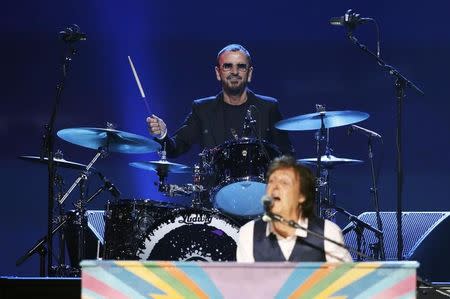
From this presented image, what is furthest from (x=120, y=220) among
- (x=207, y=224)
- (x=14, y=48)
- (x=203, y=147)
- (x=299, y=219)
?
(x=14, y=48)

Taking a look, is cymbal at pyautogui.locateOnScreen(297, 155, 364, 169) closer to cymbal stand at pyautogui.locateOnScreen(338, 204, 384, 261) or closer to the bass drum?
cymbal stand at pyautogui.locateOnScreen(338, 204, 384, 261)

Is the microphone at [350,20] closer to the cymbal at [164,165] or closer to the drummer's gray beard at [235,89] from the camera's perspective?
the drummer's gray beard at [235,89]

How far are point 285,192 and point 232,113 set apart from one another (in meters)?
3.55

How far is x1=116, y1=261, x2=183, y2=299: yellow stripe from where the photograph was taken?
2555mm

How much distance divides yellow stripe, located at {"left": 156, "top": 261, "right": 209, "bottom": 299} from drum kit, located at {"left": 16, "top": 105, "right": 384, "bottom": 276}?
3.14 m

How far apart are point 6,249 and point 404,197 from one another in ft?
13.6

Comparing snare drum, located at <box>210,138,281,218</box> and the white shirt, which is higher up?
snare drum, located at <box>210,138,281,218</box>

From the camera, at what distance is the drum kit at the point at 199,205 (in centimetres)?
573

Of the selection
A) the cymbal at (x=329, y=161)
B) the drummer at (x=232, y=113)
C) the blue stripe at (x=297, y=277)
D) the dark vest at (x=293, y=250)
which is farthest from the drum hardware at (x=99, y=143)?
the blue stripe at (x=297, y=277)

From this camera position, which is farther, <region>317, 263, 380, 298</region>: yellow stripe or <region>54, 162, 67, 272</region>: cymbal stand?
<region>54, 162, 67, 272</region>: cymbal stand

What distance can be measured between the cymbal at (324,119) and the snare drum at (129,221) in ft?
4.39

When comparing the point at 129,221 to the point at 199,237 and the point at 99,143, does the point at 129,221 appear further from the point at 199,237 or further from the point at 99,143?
A: the point at 99,143

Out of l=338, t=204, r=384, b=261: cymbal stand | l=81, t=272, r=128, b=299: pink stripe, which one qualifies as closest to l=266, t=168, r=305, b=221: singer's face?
l=81, t=272, r=128, b=299: pink stripe

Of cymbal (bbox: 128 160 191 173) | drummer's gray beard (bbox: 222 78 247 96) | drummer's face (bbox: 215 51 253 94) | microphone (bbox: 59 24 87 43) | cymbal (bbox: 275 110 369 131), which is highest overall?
microphone (bbox: 59 24 87 43)
